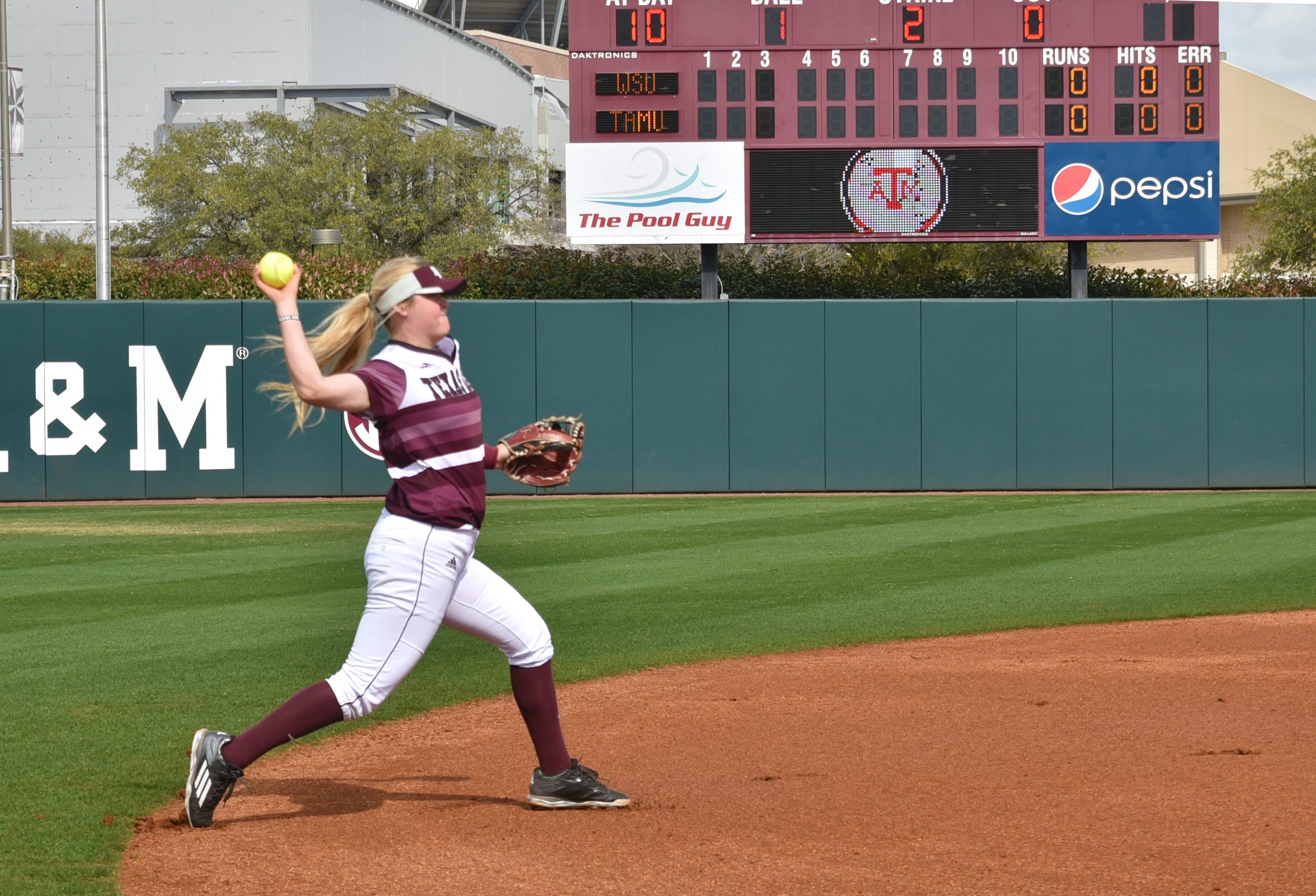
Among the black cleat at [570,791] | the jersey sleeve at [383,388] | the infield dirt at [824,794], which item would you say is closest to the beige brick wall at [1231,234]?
the infield dirt at [824,794]

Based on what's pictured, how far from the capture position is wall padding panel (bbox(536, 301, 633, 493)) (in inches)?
723

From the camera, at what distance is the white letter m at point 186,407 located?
18.0 m

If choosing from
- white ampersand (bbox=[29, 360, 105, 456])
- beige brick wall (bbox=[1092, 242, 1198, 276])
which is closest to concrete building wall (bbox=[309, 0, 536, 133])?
beige brick wall (bbox=[1092, 242, 1198, 276])

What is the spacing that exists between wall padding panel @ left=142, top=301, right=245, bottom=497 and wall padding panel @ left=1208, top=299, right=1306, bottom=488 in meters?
12.7

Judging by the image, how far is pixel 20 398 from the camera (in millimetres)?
17875

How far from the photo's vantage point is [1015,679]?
6.96 metres

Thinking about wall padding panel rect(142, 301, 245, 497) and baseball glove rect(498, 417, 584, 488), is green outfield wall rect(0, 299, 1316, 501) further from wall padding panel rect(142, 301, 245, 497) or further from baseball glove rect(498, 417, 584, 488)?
baseball glove rect(498, 417, 584, 488)

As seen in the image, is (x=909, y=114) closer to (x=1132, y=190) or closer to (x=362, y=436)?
(x=1132, y=190)

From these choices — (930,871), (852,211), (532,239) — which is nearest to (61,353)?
(852,211)

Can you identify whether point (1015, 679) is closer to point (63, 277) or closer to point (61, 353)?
point (61, 353)

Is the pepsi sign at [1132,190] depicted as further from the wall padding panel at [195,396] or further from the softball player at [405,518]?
the softball player at [405,518]

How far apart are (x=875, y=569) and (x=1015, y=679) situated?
385 centimetres

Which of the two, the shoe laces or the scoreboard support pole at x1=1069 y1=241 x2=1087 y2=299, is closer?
the shoe laces

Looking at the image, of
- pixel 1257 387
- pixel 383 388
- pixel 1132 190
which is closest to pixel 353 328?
pixel 383 388
